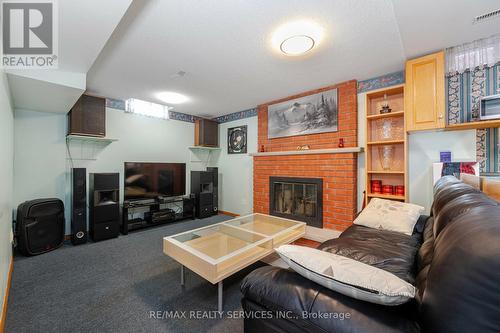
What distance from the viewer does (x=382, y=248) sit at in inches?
63.0

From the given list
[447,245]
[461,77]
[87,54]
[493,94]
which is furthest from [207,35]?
[493,94]

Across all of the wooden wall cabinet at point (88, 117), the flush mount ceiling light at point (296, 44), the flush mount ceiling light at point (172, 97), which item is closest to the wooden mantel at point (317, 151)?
the flush mount ceiling light at point (296, 44)

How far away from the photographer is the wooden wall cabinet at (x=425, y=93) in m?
2.19

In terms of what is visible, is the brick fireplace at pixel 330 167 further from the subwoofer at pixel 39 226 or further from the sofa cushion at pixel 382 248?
the subwoofer at pixel 39 226

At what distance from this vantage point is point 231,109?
448cm

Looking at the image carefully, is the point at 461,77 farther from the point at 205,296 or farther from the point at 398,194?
the point at 205,296

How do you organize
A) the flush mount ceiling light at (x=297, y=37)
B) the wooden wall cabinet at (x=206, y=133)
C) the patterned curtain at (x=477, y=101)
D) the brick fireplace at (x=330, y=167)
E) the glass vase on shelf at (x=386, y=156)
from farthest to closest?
the wooden wall cabinet at (x=206, y=133) → the brick fireplace at (x=330, y=167) → the glass vase on shelf at (x=386, y=156) → the patterned curtain at (x=477, y=101) → the flush mount ceiling light at (x=297, y=37)

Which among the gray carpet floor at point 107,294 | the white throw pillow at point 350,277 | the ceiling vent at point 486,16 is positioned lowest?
the gray carpet floor at point 107,294

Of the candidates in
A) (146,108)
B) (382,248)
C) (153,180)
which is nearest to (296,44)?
(382,248)

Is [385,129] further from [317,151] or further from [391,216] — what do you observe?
[391,216]

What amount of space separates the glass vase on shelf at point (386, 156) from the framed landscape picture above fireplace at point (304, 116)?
2.29 feet

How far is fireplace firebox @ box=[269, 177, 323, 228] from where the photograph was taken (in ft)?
10.9

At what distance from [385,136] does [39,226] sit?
4.63 metres

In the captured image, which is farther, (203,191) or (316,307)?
(203,191)
